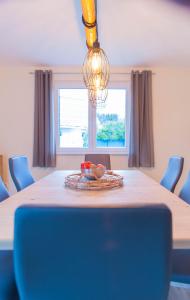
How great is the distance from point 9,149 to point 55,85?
129 centimetres

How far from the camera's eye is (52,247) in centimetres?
74

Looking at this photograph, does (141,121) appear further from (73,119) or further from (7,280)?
(7,280)

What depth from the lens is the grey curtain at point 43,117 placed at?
402cm

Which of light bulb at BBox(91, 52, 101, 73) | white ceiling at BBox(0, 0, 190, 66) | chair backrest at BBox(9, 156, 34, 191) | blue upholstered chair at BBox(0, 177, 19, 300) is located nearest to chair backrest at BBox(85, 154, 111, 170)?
chair backrest at BBox(9, 156, 34, 191)

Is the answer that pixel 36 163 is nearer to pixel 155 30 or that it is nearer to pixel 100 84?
pixel 100 84

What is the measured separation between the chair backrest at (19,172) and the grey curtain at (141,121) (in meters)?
1.93

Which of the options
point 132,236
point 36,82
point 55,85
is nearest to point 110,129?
point 55,85

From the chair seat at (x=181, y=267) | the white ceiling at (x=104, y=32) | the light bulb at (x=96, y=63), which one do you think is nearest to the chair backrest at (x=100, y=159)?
the light bulb at (x=96, y=63)

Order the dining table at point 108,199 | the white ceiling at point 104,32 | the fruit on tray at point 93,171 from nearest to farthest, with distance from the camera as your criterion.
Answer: the dining table at point 108,199 → the fruit on tray at point 93,171 → the white ceiling at point 104,32

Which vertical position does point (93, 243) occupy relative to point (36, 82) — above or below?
below

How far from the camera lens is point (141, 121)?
159 inches

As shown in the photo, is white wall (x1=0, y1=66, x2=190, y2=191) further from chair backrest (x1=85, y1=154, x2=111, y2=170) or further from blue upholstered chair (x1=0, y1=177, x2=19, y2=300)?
blue upholstered chair (x1=0, y1=177, x2=19, y2=300)

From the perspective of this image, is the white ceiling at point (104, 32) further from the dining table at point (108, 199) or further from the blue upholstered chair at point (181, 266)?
the blue upholstered chair at point (181, 266)

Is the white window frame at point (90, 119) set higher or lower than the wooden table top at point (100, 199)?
higher
